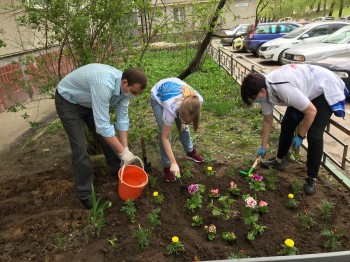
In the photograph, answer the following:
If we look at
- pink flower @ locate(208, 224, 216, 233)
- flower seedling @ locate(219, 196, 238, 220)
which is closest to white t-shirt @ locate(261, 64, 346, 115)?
flower seedling @ locate(219, 196, 238, 220)

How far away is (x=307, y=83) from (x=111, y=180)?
2292 millimetres

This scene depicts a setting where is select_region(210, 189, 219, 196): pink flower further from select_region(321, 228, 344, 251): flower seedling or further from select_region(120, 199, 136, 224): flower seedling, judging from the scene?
select_region(321, 228, 344, 251): flower seedling

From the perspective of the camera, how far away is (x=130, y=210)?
9.55ft

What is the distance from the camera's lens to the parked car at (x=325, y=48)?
901 centimetres

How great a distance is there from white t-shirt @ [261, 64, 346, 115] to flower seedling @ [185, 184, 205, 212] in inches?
45.0

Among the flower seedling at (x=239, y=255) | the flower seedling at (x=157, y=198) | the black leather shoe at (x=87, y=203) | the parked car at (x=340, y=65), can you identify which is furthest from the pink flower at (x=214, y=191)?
the parked car at (x=340, y=65)

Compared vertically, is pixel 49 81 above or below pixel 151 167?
above

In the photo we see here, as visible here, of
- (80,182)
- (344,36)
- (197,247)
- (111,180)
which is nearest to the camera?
(197,247)

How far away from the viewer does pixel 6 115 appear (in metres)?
6.48

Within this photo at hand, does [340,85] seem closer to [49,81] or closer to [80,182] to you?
[80,182]

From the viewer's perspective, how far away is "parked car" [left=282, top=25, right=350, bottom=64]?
355 inches

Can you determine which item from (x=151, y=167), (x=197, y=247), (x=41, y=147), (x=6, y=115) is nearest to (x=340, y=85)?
(x=197, y=247)

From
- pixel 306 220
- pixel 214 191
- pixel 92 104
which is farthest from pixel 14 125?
pixel 306 220

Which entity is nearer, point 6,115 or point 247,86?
point 247,86
